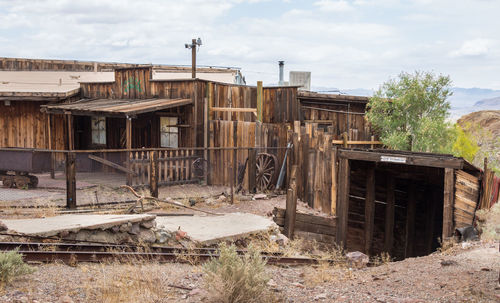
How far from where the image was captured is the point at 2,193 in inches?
551

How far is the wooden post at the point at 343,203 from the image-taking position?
12141 millimetres

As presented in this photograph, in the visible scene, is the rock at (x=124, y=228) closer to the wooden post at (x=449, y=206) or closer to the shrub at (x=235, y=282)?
the shrub at (x=235, y=282)

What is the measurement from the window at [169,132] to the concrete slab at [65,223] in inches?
357

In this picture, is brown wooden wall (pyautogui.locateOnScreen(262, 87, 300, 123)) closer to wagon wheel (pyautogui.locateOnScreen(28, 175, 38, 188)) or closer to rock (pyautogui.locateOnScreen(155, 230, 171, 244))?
wagon wheel (pyautogui.locateOnScreen(28, 175, 38, 188))

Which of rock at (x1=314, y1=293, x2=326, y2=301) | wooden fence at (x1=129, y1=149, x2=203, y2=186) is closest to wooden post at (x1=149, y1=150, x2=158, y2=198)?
wooden fence at (x1=129, y1=149, x2=203, y2=186)

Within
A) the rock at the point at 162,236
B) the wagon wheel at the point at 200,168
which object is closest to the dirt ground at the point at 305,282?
the rock at the point at 162,236

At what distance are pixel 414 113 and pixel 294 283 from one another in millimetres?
13136

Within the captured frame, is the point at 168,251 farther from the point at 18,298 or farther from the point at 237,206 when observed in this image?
the point at 237,206

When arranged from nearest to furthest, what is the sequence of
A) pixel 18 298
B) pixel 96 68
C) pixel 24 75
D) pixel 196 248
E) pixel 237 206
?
pixel 18 298 → pixel 196 248 → pixel 237 206 → pixel 24 75 → pixel 96 68

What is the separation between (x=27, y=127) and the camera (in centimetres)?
2086

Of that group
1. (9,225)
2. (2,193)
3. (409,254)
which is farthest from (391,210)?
(2,193)

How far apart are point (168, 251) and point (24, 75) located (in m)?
19.1

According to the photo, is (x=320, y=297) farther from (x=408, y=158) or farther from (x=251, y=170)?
(x=251, y=170)

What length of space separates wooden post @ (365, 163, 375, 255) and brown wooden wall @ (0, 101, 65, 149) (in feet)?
44.9
